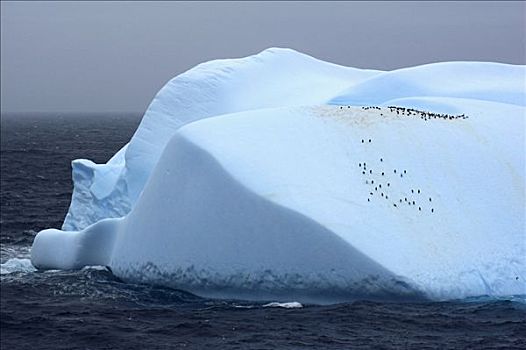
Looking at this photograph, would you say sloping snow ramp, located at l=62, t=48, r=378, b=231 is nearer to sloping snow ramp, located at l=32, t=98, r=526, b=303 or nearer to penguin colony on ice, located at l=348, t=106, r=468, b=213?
sloping snow ramp, located at l=32, t=98, r=526, b=303

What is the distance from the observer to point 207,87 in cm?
2894

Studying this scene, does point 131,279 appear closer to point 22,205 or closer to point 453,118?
point 453,118

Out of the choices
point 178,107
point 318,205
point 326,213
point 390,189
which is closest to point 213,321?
point 326,213

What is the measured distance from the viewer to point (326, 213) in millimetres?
20906

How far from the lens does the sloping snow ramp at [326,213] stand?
805 inches

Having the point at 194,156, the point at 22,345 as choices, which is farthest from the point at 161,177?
the point at 22,345

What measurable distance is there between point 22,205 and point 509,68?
863 inches

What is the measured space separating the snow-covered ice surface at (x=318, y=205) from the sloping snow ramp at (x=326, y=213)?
34mm

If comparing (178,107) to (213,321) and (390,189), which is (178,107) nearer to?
(390,189)

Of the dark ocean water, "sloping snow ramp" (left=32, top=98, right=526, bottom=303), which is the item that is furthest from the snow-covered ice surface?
the dark ocean water

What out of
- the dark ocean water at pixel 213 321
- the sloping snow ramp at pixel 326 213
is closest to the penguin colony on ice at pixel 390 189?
the sloping snow ramp at pixel 326 213

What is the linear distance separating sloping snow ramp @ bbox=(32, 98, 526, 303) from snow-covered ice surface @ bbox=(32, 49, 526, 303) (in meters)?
0.03

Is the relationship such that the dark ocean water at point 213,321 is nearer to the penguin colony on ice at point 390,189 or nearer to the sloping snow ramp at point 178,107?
the penguin colony on ice at point 390,189

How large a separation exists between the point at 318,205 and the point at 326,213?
1.15 feet
